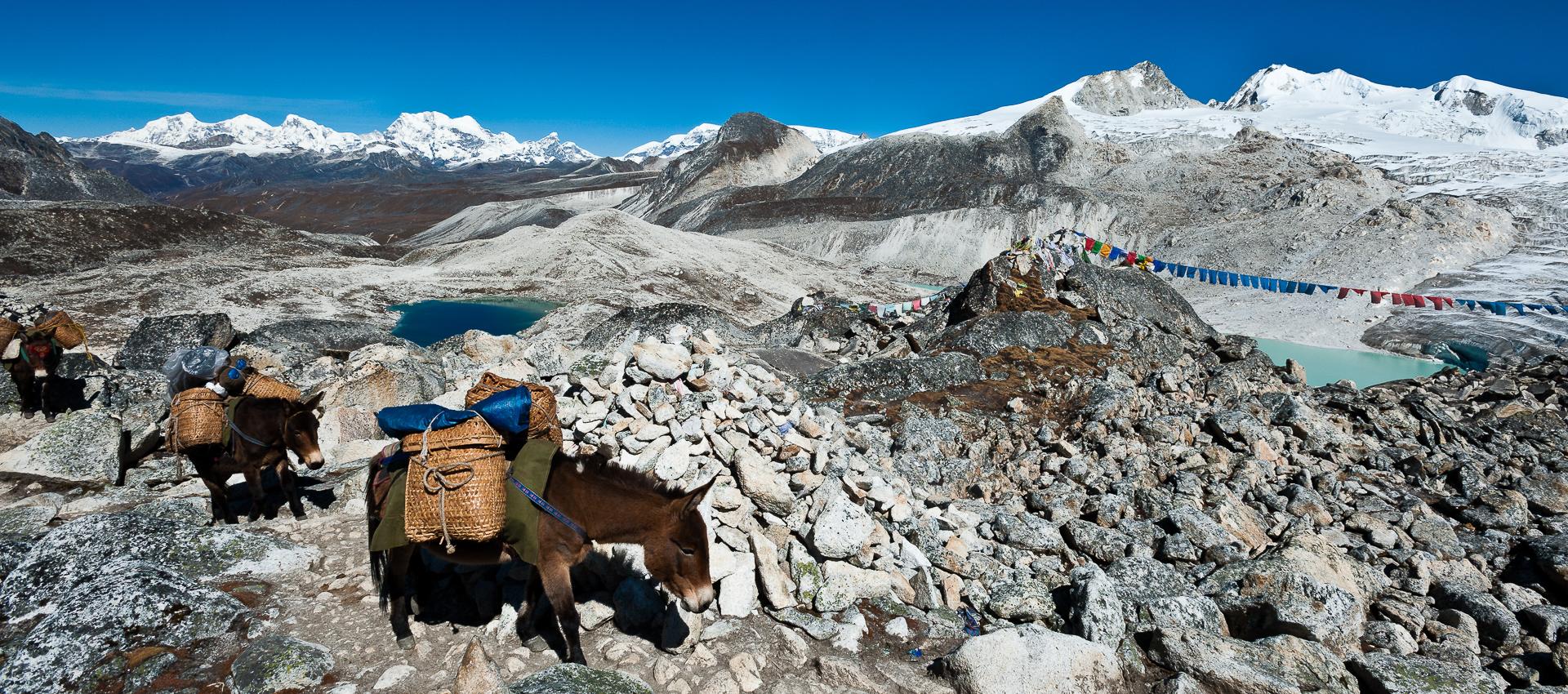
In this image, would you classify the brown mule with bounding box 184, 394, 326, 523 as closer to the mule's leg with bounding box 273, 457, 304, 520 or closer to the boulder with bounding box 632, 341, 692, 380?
the mule's leg with bounding box 273, 457, 304, 520

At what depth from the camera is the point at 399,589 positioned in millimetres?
3846

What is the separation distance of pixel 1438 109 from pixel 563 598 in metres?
141

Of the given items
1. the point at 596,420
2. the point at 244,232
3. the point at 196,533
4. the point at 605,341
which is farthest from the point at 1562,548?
the point at 244,232

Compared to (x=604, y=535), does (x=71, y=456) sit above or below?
below

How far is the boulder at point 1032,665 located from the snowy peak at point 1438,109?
371 ft

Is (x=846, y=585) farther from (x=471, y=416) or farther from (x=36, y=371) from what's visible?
(x=36, y=371)

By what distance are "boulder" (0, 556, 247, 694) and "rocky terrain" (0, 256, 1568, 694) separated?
0.6 inches

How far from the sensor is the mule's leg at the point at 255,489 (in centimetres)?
533

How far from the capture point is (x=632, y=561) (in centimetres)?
445

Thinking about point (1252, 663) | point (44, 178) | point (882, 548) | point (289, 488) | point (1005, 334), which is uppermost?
point (44, 178)

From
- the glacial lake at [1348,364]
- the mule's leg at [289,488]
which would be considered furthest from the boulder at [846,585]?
the glacial lake at [1348,364]

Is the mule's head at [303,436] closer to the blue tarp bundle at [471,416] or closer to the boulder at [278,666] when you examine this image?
the boulder at [278,666]

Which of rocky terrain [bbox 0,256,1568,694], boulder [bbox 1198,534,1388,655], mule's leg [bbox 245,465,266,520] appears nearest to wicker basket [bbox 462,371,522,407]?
rocky terrain [bbox 0,256,1568,694]

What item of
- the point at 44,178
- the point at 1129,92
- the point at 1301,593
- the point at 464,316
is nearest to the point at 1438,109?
the point at 1129,92
